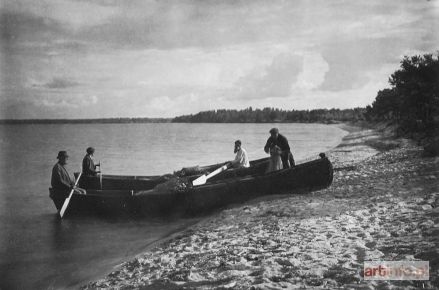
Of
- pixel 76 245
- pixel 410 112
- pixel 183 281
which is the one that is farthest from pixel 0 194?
pixel 410 112

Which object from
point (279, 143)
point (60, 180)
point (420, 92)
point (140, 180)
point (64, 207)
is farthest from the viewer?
point (420, 92)

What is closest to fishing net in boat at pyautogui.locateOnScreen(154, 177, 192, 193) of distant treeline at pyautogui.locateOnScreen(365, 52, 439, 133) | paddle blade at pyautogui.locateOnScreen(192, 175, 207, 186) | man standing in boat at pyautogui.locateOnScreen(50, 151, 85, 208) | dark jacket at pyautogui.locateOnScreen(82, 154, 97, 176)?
paddle blade at pyautogui.locateOnScreen(192, 175, 207, 186)

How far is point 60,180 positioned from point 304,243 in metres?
8.76

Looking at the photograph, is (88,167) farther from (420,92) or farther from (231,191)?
(420,92)

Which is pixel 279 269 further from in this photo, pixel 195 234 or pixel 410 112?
pixel 410 112

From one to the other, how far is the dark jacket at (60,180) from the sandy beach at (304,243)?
510cm

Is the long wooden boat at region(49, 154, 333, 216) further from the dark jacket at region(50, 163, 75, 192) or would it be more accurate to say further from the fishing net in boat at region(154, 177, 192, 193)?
the dark jacket at region(50, 163, 75, 192)

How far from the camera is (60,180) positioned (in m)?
11.8

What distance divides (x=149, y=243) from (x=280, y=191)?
14.3 feet

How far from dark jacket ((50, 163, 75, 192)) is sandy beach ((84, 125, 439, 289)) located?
16.7ft

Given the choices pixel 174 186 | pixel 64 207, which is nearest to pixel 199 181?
pixel 174 186

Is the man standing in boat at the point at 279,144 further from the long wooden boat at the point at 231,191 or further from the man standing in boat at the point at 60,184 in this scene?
the man standing in boat at the point at 60,184

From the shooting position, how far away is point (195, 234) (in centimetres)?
846

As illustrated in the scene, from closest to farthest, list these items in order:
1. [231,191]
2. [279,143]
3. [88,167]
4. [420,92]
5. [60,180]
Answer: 1. [231,191]
2. [60,180]
3. [279,143]
4. [88,167]
5. [420,92]
